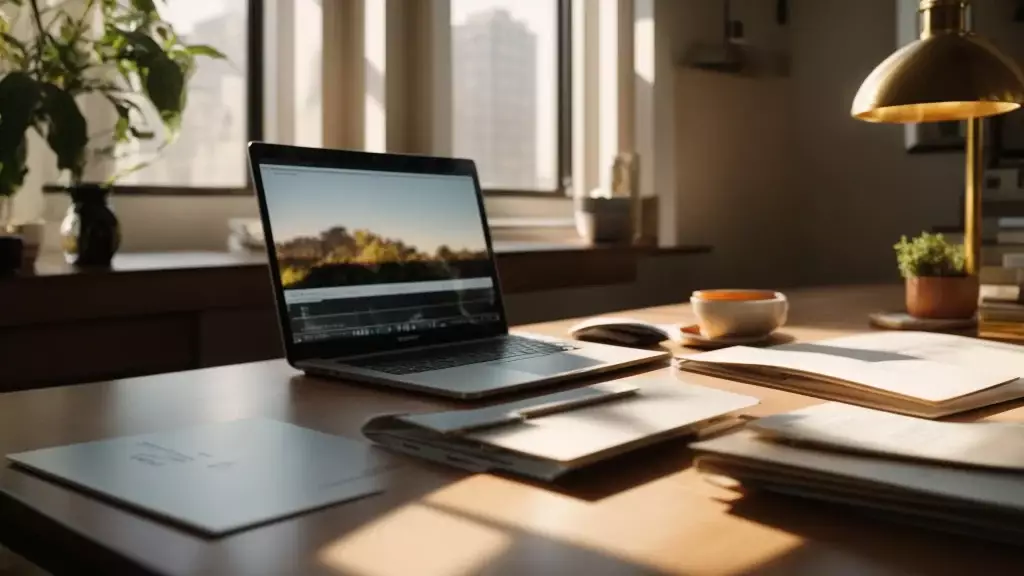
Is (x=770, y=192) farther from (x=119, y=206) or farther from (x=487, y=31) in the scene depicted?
(x=119, y=206)

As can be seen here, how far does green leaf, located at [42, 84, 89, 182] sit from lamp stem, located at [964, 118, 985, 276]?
3.94 ft

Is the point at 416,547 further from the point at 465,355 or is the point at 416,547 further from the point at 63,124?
the point at 63,124

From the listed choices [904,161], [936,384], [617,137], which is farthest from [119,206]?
[904,161]

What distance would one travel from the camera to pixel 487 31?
238 centimetres

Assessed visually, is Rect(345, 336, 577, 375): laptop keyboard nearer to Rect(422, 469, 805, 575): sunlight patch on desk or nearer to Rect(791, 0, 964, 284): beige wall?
Rect(422, 469, 805, 575): sunlight patch on desk

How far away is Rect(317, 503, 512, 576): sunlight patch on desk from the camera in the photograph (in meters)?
0.46

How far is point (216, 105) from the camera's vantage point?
1.90 m

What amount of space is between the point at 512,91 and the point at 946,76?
1436mm

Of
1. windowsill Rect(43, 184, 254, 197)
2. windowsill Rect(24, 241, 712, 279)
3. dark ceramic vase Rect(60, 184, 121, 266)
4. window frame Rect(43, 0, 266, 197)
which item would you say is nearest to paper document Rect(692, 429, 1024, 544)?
windowsill Rect(24, 241, 712, 279)

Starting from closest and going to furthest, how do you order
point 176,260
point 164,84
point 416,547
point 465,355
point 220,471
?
point 416,547
point 220,471
point 465,355
point 164,84
point 176,260

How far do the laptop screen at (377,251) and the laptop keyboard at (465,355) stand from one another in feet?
0.14

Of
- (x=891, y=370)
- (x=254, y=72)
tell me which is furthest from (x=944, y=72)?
(x=254, y=72)

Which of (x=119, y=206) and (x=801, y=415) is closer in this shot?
(x=801, y=415)

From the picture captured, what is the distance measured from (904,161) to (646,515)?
2.36 m
